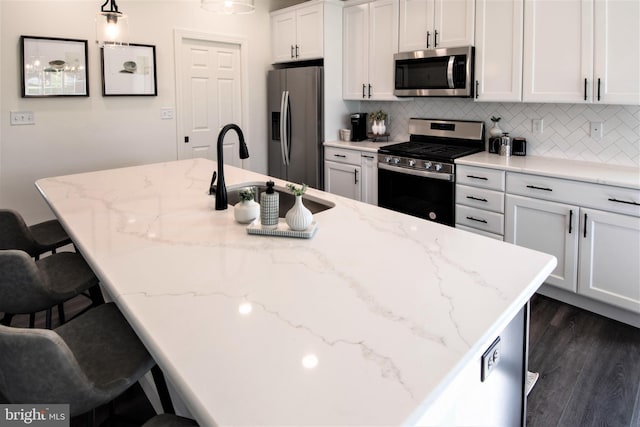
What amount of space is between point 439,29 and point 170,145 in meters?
2.73

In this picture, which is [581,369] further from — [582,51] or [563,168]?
[582,51]

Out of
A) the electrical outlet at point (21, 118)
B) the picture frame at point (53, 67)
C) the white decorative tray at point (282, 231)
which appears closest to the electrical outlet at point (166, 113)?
the picture frame at point (53, 67)

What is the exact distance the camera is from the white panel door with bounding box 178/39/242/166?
14.8 feet

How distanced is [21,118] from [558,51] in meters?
4.02

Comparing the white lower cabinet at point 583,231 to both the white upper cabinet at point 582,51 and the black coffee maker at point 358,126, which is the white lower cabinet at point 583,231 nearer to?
the white upper cabinet at point 582,51

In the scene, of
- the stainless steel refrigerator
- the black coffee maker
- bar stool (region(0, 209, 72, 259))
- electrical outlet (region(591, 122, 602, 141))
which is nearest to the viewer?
bar stool (region(0, 209, 72, 259))

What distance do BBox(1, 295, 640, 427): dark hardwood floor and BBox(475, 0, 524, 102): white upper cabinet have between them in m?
1.63

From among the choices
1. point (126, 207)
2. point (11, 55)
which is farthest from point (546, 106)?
point (11, 55)

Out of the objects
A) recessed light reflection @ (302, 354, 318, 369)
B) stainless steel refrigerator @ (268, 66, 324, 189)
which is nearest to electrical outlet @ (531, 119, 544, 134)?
stainless steel refrigerator @ (268, 66, 324, 189)

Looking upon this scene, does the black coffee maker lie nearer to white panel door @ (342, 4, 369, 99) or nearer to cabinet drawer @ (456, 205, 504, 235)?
white panel door @ (342, 4, 369, 99)

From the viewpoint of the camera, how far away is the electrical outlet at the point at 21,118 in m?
3.52

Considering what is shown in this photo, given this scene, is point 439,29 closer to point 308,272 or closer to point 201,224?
point 201,224

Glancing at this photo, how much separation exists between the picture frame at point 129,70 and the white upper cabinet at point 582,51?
3.20 metres

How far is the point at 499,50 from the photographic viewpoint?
3.37 m
